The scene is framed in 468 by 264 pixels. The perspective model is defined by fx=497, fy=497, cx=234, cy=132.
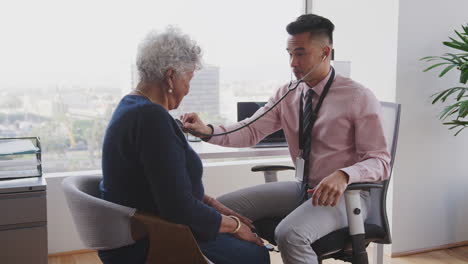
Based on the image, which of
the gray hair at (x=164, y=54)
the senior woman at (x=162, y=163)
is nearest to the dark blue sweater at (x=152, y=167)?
the senior woman at (x=162, y=163)

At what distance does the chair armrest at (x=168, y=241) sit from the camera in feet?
4.34

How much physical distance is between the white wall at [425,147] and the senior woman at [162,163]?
5.23 ft

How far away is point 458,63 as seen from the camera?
2611mm

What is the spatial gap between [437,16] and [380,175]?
1.48m

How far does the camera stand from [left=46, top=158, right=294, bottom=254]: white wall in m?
2.78

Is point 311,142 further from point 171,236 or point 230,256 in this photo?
point 171,236

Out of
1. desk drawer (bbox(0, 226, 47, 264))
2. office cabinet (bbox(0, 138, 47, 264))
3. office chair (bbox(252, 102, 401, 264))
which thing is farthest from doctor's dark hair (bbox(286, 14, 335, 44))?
desk drawer (bbox(0, 226, 47, 264))

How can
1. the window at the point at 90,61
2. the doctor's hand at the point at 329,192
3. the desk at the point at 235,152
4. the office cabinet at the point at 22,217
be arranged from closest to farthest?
the doctor's hand at the point at 329,192 → the office cabinet at the point at 22,217 → the desk at the point at 235,152 → the window at the point at 90,61

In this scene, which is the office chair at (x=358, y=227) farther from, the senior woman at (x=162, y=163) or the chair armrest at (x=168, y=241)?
the chair armrest at (x=168, y=241)

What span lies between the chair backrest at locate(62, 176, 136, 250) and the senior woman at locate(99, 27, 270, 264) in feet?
0.22

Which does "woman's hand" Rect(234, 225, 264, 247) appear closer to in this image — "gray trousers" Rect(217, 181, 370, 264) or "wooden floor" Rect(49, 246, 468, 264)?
"gray trousers" Rect(217, 181, 370, 264)

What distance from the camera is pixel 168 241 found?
4.42 feet

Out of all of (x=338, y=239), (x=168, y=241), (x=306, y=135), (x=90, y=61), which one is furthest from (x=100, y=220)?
(x=90, y=61)

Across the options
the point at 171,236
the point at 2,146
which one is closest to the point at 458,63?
the point at 171,236
